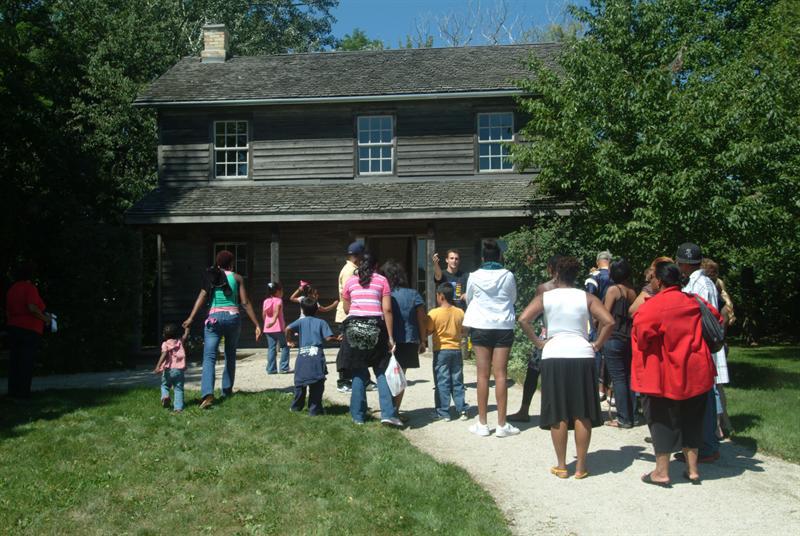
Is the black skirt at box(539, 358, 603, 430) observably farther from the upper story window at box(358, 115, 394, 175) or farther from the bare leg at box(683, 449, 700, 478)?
the upper story window at box(358, 115, 394, 175)

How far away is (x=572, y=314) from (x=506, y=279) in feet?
4.85

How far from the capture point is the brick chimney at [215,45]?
21656mm

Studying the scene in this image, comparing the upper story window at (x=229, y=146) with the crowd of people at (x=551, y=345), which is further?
the upper story window at (x=229, y=146)

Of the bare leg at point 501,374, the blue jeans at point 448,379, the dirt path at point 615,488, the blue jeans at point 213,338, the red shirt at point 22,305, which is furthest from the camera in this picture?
the red shirt at point 22,305

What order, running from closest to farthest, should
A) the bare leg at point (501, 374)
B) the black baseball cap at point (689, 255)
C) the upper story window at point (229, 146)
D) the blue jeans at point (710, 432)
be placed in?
the black baseball cap at point (689, 255) → the blue jeans at point (710, 432) → the bare leg at point (501, 374) → the upper story window at point (229, 146)

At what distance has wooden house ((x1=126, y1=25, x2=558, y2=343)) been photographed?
18.4 metres

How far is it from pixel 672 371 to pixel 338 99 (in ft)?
43.7

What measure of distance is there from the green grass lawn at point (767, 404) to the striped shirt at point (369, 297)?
3910mm

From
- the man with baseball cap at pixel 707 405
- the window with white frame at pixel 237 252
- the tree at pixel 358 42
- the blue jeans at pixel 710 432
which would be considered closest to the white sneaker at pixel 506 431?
the man with baseball cap at pixel 707 405

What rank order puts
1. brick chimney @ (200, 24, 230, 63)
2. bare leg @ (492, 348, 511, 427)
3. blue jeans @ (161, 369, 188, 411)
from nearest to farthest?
bare leg @ (492, 348, 511, 427), blue jeans @ (161, 369, 188, 411), brick chimney @ (200, 24, 230, 63)

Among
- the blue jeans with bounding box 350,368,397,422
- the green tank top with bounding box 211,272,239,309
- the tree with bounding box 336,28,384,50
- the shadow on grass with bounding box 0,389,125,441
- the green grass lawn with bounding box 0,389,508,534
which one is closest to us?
the green grass lawn with bounding box 0,389,508,534

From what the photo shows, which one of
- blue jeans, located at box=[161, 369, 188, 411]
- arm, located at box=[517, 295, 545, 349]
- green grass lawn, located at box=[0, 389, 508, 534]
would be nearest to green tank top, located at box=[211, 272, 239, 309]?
blue jeans, located at box=[161, 369, 188, 411]

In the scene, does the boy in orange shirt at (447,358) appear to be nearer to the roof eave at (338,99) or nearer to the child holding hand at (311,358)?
the child holding hand at (311,358)

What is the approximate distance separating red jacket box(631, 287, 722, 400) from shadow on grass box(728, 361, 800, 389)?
20.0ft
